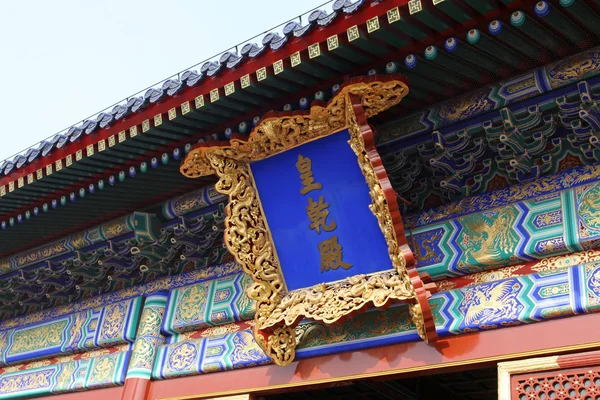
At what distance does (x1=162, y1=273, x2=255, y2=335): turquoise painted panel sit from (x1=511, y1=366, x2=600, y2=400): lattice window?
2233mm

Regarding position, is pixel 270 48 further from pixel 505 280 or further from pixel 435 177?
pixel 505 280

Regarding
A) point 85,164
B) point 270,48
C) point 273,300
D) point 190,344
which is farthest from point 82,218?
point 270,48

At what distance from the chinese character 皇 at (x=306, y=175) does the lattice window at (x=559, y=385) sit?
177 centimetres

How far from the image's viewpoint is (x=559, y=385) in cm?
368

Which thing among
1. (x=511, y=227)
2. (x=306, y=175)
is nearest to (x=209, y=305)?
(x=306, y=175)

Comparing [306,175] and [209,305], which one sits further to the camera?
[209,305]

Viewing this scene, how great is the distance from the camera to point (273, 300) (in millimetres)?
4738

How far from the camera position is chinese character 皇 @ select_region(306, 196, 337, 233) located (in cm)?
462

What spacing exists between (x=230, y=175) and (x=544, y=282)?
2.24 meters

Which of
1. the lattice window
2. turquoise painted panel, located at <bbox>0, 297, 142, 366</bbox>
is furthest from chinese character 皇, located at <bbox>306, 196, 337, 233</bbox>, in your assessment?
turquoise painted panel, located at <bbox>0, 297, 142, 366</bbox>

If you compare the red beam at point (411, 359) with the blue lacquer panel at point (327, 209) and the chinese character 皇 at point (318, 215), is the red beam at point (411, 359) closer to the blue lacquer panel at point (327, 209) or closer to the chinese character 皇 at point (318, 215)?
the blue lacquer panel at point (327, 209)

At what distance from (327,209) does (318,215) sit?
80mm

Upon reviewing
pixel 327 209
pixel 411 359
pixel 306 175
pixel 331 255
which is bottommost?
pixel 411 359

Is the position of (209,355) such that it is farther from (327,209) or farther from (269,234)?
(327,209)
